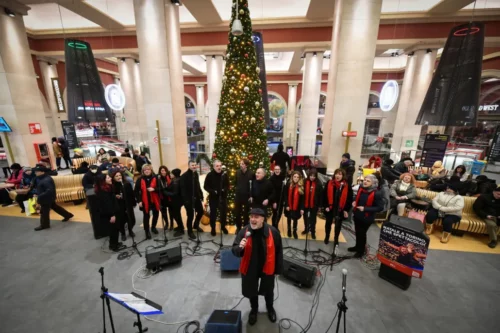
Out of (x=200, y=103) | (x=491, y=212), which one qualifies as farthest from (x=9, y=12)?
(x=491, y=212)

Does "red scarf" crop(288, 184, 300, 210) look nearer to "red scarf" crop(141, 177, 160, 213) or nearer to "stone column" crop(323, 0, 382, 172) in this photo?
"red scarf" crop(141, 177, 160, 213)

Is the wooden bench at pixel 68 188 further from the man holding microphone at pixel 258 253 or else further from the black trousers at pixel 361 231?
the black trousers at pixel 361 231

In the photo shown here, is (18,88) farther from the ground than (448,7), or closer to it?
closer to it

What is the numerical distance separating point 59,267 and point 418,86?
14690 mm

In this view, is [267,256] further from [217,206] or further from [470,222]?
[470,222]

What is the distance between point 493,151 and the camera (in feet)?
28.2

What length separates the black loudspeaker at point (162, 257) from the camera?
3.51 metres

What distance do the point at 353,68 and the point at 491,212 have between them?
4997 mm

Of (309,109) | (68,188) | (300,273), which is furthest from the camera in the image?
(309,109)

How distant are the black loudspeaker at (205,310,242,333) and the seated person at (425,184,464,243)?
5073 mm

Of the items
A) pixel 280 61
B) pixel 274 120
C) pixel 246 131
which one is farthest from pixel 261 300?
pixel 274 120

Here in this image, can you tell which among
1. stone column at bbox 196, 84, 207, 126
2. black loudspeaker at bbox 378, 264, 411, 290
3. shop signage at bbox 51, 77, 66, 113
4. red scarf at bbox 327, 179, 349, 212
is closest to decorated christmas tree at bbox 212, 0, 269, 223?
red scarf at bbox 327, 179, 349, 212

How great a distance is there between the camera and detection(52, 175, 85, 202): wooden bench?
618cm

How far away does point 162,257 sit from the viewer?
11.8 ft
